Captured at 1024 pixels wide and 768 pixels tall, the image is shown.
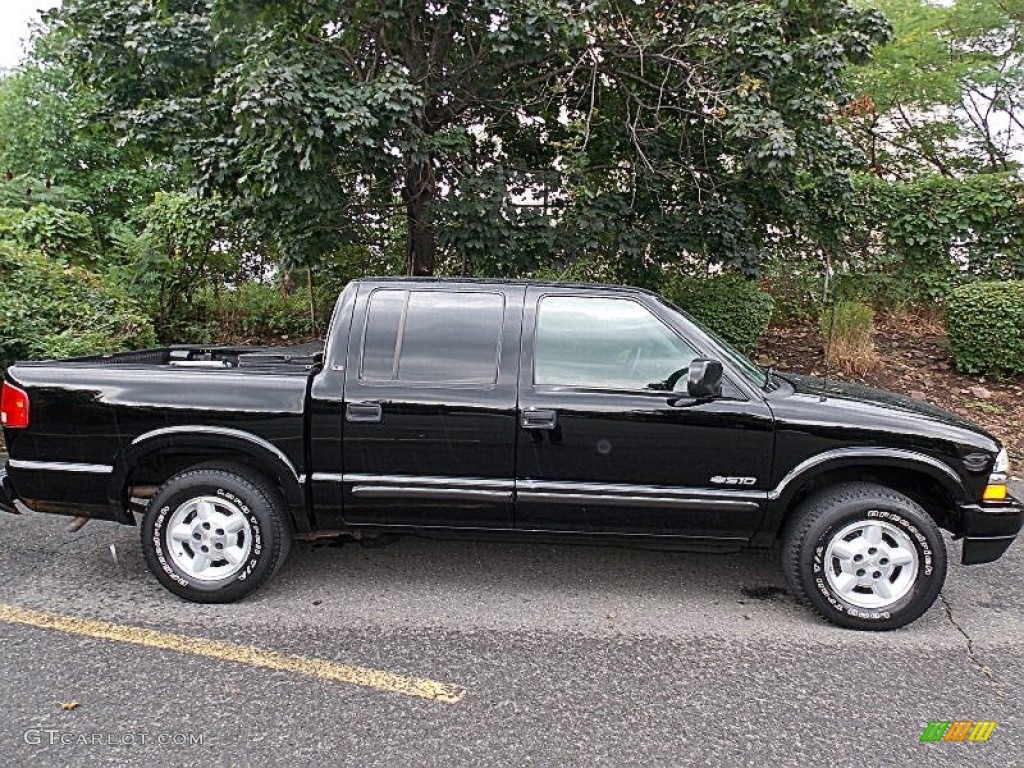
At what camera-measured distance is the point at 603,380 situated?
3.67m

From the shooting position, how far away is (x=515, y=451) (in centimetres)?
363

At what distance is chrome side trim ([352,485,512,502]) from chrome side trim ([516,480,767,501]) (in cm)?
13

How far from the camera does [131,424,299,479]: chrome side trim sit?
3.66 m

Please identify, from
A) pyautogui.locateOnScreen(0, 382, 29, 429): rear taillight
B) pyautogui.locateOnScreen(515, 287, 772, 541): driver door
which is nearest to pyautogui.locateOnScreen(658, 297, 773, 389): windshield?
pyautogui.locateOnScreen(515, 287, 772, 541): driver door

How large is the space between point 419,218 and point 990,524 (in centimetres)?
607

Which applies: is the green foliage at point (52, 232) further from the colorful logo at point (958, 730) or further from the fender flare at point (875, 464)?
the colorful logo at point (958, 730)

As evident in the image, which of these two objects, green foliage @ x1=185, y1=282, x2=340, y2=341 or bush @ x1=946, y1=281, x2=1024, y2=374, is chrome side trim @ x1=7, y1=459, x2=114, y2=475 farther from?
bush @ x1=946, y1=281, x2=1024, y2=374

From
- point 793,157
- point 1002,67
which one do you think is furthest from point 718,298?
point 1002,67

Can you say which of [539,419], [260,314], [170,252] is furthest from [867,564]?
[260,314]

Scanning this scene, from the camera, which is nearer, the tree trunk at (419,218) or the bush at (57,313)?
the bush at (57,313)

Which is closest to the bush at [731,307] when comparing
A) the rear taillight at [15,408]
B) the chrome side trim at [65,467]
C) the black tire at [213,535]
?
the black tire at [213,535]

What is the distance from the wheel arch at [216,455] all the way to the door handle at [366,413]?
411 mm

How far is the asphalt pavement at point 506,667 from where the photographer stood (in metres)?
2.63

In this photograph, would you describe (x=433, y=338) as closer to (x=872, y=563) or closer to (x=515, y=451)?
(x=515, y=451)
